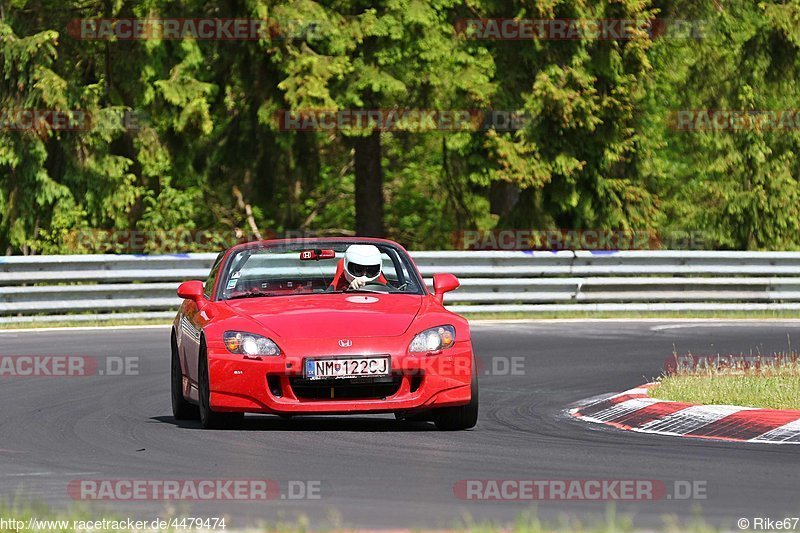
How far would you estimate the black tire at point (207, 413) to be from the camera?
10.9 m

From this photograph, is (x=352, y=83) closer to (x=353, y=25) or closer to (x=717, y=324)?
(x=353, y=25)

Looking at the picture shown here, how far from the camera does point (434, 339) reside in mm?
10766

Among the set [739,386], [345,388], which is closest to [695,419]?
[739,386]

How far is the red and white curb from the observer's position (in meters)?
10.5

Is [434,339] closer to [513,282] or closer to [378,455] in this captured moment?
→ [378,455]

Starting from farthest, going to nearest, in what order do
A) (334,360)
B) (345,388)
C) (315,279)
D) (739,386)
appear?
(739,386), (315,279), (345,388), (334,360)

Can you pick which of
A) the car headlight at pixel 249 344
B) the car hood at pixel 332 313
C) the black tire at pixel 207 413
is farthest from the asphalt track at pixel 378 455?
the car hood at pixel 332 313

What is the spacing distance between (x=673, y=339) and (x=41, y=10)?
1650 cm

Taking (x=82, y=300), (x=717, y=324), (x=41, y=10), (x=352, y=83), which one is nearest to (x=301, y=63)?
(x=352, y=83)

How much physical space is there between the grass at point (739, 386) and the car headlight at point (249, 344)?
132 inches

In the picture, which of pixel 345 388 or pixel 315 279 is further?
pixel 315 279

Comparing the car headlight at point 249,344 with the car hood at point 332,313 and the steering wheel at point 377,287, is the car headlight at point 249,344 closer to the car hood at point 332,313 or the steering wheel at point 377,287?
the car hood at point 332,313

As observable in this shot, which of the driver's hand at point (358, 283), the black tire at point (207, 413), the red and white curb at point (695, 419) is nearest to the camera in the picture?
the red and white curb at point (695, 419)

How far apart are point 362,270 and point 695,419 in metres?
2.61
